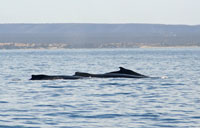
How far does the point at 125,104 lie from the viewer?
28.3 m

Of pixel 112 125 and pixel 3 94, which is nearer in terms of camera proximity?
pixel 112 125

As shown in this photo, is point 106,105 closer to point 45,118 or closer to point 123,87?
point 45,118

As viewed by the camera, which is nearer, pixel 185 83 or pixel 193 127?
pixel 193 127

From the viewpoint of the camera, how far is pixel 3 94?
33.0 metres

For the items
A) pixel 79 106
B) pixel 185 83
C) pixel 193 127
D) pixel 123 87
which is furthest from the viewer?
pixel 185 83

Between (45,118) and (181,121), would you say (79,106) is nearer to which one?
(45,118)

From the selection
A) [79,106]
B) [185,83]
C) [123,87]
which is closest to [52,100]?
[79,106]

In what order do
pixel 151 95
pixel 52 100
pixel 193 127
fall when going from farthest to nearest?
pixel 151 95, pixel 52 100, pixel 193 127

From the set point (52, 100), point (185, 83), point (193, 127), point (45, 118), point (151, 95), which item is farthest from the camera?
point (185, 83)

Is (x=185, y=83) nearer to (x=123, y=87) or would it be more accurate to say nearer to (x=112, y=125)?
(x=123, y=87)

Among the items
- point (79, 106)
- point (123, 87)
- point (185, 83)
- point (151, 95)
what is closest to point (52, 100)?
point (79, 106)

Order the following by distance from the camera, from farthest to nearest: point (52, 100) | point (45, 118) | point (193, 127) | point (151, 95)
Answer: point (151, 95) → point (52, 100) → point (45, 118) → point (193, 127)

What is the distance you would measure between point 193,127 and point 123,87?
13929 mm

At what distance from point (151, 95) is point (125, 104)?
161 inches
